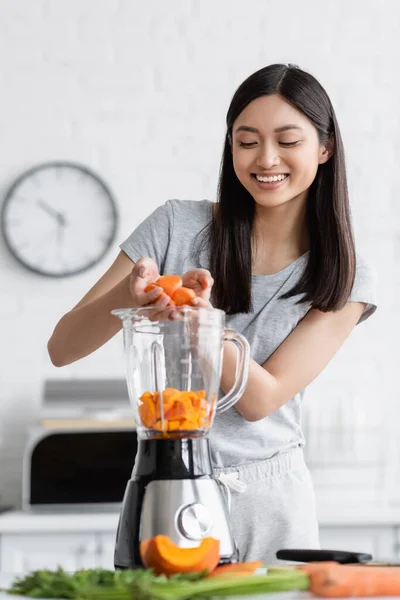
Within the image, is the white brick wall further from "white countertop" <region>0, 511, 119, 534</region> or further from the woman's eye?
the woman's eye

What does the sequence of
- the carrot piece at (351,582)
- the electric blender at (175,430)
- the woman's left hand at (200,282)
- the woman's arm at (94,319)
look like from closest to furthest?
the carrot piece at (351,582) → the electric blender at (175,430) → the woman's left hand at (200,282) → the woman's arm at (94,319)

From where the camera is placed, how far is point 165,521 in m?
0.95

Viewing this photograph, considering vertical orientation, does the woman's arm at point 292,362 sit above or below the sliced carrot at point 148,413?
above

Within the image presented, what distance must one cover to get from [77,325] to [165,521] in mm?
448

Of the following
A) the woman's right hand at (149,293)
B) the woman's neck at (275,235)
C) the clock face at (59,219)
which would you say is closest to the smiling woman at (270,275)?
the woman's neck at (275,235)

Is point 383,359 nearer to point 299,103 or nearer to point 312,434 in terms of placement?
point 312,434

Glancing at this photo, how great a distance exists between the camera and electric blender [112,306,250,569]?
37.6 inches

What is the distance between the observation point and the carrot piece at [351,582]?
2.79 ft

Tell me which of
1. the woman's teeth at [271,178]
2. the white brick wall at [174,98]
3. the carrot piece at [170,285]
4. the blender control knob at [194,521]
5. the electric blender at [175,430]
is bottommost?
the blender control knob at [194,521]

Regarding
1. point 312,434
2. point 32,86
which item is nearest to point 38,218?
point 32,86

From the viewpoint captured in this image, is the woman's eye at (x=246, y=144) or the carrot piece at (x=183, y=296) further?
the woman's eye at (x=246, y=144)

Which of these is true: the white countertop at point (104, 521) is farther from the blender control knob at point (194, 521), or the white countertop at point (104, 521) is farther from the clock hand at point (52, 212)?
the blender control knob at point (194, 521)

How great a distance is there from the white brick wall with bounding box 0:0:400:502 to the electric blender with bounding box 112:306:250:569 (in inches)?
72.4

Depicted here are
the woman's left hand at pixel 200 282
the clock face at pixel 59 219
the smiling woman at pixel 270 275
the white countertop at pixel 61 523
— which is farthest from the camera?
the clock face at pixel 59 219
